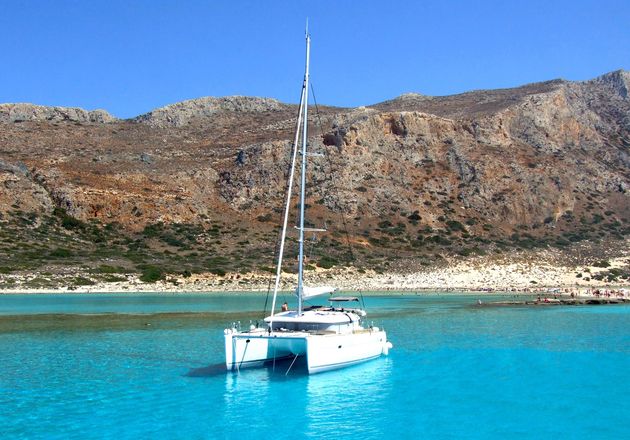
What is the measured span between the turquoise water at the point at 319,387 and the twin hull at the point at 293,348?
17.8 inches

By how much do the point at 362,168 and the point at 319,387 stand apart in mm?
76948

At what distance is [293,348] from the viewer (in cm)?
2077

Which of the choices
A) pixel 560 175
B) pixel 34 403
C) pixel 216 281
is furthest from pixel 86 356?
pixel 560 175

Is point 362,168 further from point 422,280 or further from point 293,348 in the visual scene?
point 293,348

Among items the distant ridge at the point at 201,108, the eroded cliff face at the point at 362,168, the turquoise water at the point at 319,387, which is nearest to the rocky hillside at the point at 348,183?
the eroded cliff face at the point at 362,168

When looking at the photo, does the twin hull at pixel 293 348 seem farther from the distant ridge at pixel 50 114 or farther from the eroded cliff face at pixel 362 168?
the distant ridge at pixel 50 114

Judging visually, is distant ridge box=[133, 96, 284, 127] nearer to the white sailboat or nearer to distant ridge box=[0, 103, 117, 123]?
distant ridge box=[0, 103, 117, 123]

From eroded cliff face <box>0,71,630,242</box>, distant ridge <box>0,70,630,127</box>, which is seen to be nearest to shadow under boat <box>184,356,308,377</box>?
eroded cliff face <box>0,71,630,242</box>

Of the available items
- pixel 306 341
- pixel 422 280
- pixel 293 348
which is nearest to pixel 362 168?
pixel 422 280

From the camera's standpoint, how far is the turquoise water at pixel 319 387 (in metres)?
15.0

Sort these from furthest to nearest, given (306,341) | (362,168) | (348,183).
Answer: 1. (362,168)
2. (348,183)
3. (306,341)

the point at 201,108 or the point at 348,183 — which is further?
the point at 201,108

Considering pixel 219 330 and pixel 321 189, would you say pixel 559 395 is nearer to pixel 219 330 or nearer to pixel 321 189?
pixel 219 330

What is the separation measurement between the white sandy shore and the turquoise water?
27.7 metres
